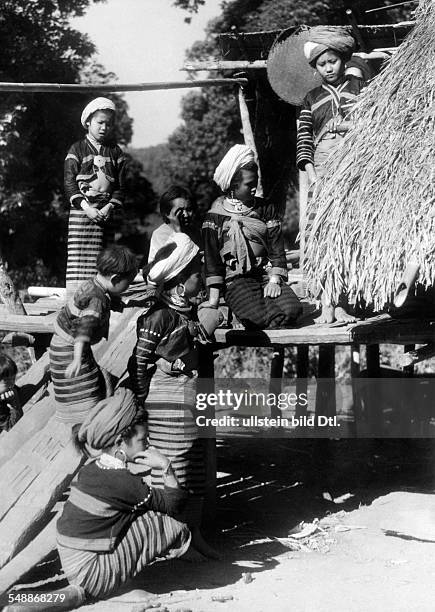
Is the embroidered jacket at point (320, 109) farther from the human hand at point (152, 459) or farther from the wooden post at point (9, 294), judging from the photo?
the human hand at point (152, 459)

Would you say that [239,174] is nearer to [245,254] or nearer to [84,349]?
[245,254]

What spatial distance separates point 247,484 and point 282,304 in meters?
2.22

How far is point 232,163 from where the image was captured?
233 inches

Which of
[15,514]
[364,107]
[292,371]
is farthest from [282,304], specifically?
[292,371]

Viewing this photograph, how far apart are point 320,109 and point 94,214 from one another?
176cm

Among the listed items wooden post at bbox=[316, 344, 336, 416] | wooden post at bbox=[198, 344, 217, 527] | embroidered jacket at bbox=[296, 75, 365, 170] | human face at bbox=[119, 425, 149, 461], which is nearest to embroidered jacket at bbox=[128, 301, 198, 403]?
wooden post at bbox=[198, 344, 217, 527]

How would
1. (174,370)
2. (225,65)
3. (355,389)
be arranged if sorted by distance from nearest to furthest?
(174,370)
(225,65)
(355,389)

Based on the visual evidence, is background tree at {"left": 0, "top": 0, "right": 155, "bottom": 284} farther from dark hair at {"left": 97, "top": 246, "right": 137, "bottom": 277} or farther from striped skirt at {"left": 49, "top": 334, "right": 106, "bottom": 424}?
striped skirt at {"left": 49, "top": 334, "right": 106, "bottom": 424}

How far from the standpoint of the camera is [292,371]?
40.6 ft

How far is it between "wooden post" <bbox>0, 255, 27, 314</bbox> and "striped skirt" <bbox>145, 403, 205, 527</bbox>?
1.47 metres

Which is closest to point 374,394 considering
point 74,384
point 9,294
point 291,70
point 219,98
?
point 291,70

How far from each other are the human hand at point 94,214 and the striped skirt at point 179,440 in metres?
1.74

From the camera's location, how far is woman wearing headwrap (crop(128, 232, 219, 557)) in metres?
5.08

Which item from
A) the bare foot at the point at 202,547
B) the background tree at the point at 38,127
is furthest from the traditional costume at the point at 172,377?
the background tree at the point at 38,127
